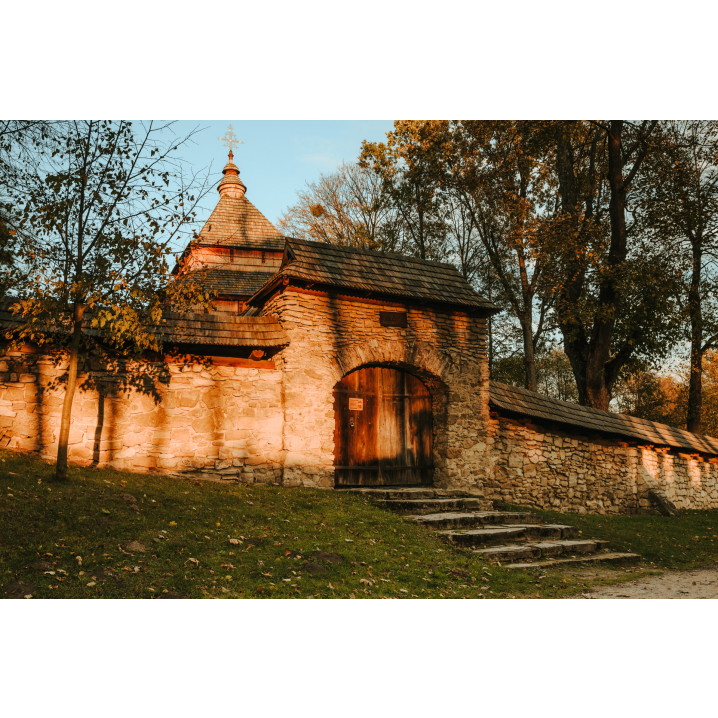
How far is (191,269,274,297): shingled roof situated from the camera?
18594 mm

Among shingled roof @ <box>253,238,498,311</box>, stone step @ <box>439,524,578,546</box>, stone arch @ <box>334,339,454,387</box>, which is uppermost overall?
shingled roof @ <box>253,238,498,311</box>

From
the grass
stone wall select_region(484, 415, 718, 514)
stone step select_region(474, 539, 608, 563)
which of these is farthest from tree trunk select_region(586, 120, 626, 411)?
the grass

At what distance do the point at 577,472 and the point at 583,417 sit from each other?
49.7 inches

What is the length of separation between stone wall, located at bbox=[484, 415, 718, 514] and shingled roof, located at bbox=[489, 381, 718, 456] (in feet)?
1.13

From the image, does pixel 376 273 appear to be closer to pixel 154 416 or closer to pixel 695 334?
pixel 154 416

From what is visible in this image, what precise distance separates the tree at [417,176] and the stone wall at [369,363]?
1026cm

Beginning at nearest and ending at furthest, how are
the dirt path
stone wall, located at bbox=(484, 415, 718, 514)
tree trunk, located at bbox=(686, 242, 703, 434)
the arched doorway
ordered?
the dirt path, the arched doorway, stone wall, located at bbox=(484, 415, 718, 514), tree trunk, located at bbox=(686, 242, 703, 434)

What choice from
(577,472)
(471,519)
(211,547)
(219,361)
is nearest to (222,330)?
(219,361)

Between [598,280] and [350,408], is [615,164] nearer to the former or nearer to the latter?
[598,280]

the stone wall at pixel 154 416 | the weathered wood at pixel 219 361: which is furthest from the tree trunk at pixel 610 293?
the stone wall at pixel 154 416

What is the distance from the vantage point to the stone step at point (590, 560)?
6766 millimetres

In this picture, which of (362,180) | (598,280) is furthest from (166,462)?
(362,180)

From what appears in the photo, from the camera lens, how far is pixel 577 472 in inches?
475

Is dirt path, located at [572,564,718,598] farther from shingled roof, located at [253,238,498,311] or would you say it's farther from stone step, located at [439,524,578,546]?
shingled roof, located at [253,238,498,311]
